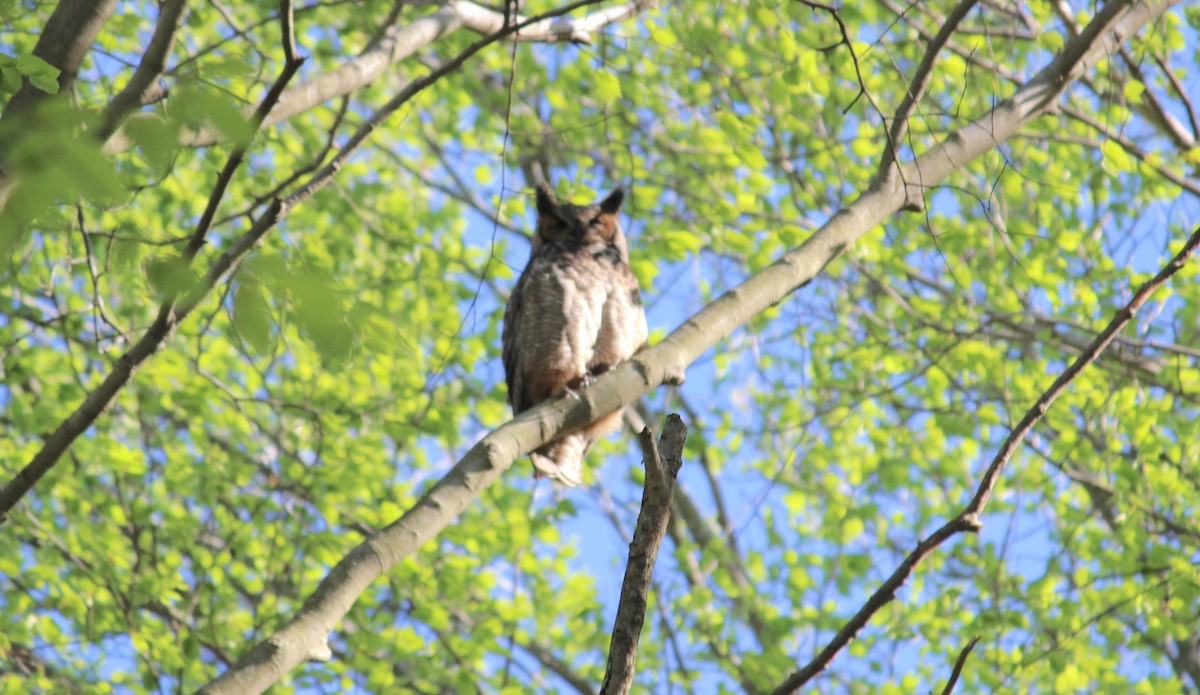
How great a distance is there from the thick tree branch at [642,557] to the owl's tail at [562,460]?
239cm

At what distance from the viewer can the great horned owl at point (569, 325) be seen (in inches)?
174

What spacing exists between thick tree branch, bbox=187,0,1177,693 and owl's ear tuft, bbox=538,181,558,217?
5.90 ft

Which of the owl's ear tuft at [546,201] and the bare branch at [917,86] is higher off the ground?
the owl's ear tuft at [546,201]

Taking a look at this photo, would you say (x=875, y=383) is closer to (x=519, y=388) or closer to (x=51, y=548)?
(x=519, y=388)

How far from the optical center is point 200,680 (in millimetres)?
5359

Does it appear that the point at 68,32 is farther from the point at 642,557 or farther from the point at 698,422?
the point at 698,422

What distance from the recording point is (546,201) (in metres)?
4.85

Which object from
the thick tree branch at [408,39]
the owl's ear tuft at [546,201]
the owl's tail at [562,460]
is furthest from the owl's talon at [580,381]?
the thick tree branch at [408,39]

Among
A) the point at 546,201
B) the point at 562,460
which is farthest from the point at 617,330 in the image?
the point at 546,201

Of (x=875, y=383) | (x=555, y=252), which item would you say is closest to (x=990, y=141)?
(x=555, y=252)

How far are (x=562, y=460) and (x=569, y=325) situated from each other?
0.52m

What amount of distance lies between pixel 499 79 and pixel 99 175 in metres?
7.26

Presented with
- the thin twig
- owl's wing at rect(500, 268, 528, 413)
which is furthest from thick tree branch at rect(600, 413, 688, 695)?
owl's wing at rect(500, 268, 528, 413)

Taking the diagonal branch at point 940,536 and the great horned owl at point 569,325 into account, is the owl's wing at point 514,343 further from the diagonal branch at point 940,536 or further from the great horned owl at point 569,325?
the diagonal branch at point 940,536
